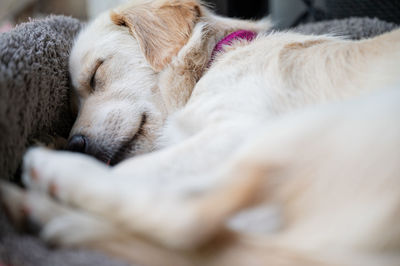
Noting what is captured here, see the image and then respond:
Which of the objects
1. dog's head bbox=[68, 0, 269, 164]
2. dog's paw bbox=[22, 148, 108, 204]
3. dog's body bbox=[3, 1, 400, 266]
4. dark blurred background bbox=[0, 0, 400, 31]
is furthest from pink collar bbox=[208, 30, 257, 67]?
dog's paw bbox=[22, 148, 108, 204]

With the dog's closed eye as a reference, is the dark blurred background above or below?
above

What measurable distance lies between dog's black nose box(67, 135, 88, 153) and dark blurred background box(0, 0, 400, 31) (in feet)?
2.33

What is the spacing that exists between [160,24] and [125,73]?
0.23 metres

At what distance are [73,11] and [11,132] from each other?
4.27 meters

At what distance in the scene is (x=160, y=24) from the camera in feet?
4.83

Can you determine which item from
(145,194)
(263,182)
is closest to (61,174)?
(145,194)

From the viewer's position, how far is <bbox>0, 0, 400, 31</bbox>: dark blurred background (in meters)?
2.38

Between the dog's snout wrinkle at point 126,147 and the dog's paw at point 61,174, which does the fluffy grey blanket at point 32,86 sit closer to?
the dog's paw at point 61,174

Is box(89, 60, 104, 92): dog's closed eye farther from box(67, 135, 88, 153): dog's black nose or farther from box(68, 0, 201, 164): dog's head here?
box(67, 135, 88, 153): dog's black nose

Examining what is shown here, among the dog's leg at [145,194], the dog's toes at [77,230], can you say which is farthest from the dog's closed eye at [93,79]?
the dog's toes at [77,230]

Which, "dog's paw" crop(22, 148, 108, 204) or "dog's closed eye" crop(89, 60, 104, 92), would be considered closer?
"dog's paw" crop(22, 148, 108, 204)

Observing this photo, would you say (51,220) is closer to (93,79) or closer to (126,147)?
(126,147)

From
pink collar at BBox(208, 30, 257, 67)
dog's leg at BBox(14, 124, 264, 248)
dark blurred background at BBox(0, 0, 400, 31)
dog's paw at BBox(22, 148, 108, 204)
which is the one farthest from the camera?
dark blurred background at BBox(0, 0, 400, 31)

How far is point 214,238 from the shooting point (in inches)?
28.8
